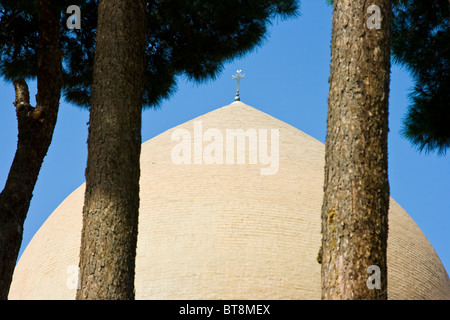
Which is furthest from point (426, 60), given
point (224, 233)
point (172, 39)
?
point (224, 233)

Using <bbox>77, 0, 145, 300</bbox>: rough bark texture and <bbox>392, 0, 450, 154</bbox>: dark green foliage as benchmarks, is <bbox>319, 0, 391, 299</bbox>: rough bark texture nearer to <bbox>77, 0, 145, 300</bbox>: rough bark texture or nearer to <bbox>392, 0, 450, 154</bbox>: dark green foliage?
<bbox>77, 0, 145, 300</bbox>: rough bark texture

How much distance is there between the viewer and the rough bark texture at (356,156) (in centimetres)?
302

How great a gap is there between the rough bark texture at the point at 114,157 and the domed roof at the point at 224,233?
19.7ft

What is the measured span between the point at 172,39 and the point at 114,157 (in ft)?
8.82

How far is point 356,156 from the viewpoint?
A: 10.5 feet

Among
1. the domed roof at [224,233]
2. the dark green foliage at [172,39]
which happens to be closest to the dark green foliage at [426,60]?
the dark green foliage at [172,39]

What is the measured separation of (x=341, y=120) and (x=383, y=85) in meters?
0.29

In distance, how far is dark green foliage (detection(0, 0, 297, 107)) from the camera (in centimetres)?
611

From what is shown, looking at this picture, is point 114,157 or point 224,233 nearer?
point 114,157

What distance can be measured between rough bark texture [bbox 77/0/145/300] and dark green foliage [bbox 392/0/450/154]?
2681mm

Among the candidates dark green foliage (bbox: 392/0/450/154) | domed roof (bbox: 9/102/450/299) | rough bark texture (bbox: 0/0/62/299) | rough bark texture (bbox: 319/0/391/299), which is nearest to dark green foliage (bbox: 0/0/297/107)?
rough bark texture (bbox: 0/0/62/299)

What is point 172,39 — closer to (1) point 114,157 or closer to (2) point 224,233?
(1) point 114,157

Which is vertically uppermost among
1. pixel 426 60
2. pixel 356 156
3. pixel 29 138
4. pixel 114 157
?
pixel 426 60

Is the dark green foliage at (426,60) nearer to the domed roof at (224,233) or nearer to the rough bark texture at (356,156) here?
the rough bark texture at (356,156)
